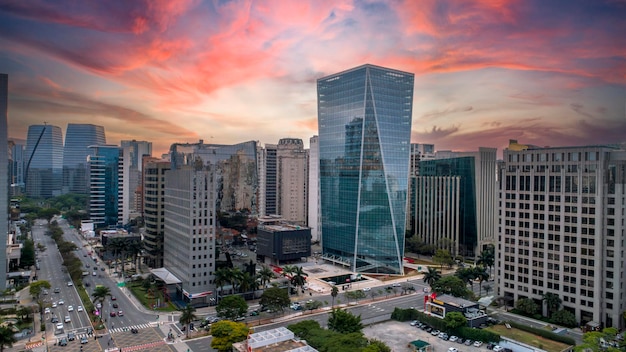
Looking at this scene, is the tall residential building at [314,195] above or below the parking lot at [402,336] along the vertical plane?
above

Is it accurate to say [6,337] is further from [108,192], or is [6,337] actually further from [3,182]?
[108,192]

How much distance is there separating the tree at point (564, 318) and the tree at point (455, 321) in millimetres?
15758

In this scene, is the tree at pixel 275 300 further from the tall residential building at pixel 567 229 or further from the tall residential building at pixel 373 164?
the tall residential building at pixel 567 229

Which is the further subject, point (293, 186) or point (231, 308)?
point (293, 186)

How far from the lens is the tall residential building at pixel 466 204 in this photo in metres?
111

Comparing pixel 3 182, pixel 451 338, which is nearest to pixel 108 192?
pixel 3 182

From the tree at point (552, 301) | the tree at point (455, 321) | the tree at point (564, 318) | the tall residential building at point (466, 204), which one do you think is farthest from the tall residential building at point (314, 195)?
the tree at point (564, 318)

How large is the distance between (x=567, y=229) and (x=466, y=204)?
47.0 metres

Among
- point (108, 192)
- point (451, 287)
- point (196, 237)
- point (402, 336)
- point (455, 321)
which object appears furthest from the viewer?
point (108, 192)

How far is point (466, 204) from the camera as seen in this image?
11256 centimetres

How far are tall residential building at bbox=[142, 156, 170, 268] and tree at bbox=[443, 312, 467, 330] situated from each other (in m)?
65.7

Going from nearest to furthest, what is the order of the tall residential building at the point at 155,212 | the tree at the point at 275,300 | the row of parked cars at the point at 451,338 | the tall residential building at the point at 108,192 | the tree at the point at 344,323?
1. the tree at the point at 344,323
2. the row of parked cars at the point at 451,338
3. the tree at the point at 275,300
4. the tall residential building at the point at 155,212
5. the tall residential building at the point at 108,192

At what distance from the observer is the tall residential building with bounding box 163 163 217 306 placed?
2808 inches

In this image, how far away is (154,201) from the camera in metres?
98.9
